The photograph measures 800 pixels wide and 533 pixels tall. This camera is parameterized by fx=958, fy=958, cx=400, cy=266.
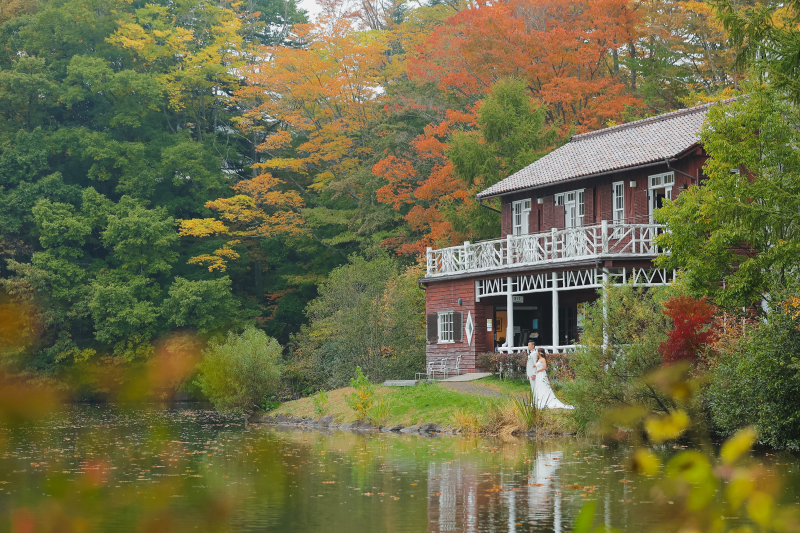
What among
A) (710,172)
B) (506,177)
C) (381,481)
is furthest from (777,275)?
(506,177)

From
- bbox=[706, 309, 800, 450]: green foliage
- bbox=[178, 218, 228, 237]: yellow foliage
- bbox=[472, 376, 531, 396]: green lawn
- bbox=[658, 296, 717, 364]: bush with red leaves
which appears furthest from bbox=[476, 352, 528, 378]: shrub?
bbox=[178, 218, 228, 237]: yellow foliage

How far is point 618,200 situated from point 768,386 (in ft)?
50.6

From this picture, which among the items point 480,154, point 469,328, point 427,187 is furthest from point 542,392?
point 427,187

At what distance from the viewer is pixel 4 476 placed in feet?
53.3

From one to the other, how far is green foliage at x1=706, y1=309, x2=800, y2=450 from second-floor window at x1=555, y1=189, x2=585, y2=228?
1554 cm

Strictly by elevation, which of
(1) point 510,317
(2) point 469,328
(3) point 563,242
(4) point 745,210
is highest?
(3) point 563,242

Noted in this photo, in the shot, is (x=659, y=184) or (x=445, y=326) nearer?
(x=659, y=184)

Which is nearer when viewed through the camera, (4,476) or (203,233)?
(4,476)

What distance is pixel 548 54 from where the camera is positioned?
42281mm

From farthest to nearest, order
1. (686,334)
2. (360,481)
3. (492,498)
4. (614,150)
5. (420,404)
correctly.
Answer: (614,150) → (420,404) → (686,334) → (360,481) → (492,498)

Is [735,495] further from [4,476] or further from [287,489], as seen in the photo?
[4,476]

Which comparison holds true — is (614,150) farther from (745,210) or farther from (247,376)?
(247,376)

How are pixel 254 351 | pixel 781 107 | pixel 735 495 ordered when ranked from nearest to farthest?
pixel 735 495
pixel 781 107
pixel 254 351

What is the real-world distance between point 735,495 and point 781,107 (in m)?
20.8
